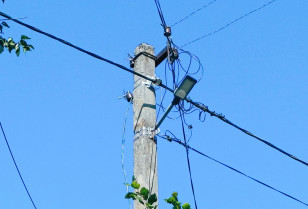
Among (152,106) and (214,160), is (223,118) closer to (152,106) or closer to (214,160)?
(214,160)

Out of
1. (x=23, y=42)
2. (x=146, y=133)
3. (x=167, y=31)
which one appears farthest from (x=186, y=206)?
(x=167, y=31)

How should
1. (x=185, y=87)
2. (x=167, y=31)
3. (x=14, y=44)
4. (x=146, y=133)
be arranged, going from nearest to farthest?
A: (x=14, y=44)
(x=146, y=133)
(x=185, y=87)
(x=167, y=31)

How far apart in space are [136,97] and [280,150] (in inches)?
66.9

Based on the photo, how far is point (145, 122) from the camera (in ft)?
20.5

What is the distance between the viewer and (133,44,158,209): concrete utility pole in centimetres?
591

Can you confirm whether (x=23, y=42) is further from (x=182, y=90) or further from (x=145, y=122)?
(x=182, y=90)

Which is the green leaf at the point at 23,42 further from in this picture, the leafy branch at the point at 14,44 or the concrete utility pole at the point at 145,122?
the concrete utility pole at the point at 145,122

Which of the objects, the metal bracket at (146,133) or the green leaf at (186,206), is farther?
the metal bracket at (146,133)

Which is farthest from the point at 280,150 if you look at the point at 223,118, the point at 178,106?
the point at 178,106

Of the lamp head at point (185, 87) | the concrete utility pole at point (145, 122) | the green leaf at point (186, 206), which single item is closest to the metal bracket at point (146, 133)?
the concrete utility pole at point (145, 122)

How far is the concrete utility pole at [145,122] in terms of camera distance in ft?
19.4

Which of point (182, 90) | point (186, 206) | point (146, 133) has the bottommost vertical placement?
point (186, 206)

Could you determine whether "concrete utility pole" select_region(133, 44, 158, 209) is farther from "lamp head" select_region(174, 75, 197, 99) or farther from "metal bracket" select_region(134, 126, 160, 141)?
"lamp head" select_region(174, 75, 197, 99)

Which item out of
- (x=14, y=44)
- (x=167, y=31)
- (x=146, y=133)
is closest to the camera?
(x=14, y=44)
